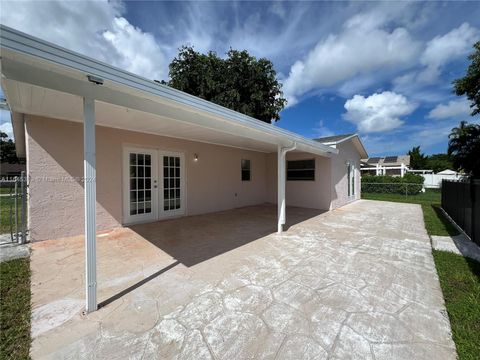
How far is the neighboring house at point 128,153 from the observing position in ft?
7.50

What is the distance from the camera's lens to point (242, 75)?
56.2 feet

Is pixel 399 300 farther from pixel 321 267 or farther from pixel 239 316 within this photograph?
pixel 239 316

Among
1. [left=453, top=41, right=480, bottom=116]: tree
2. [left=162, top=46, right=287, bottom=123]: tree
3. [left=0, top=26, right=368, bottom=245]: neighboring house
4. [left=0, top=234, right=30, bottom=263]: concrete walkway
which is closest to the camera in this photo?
[left=0, top=26, right=368, bottom=245]: neighboring house

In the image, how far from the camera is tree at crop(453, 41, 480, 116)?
522 inches

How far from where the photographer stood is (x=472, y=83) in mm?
13914

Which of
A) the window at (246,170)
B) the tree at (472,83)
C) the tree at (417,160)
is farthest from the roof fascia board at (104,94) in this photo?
the tree at (417,160)

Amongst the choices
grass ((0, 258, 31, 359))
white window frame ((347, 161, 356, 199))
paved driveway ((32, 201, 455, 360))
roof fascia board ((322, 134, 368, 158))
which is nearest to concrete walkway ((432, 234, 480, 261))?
paved driveway ((32, 201, 455, 360))

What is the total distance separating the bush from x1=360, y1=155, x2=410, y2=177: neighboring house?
8.02m

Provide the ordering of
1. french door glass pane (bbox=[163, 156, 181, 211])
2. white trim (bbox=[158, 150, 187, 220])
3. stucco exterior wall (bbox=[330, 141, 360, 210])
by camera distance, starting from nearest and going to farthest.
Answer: white trim (bbox=[158, 150, 187, 220]) → french door glass pane (bbox=[163, 156, 181, 211]) → stucco exterior wall (bbox=[330, 141, 360, 210])

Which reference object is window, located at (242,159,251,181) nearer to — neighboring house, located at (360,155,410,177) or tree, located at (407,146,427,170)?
neighboring house, located at (360,155,410,177)

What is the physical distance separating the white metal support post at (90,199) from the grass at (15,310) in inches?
21.8

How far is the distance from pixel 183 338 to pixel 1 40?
281 cm

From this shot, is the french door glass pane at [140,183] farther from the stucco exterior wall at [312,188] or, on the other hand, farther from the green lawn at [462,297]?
the green lawn at [462,297]

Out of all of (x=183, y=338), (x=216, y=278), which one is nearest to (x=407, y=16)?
(x=216, y=278)
